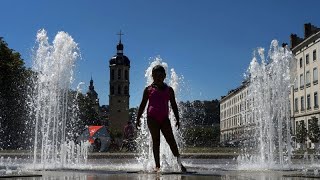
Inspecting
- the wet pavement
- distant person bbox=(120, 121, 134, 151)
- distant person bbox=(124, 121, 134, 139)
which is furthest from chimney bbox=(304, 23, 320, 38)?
the wet pavement

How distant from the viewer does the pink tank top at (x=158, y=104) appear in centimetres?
749

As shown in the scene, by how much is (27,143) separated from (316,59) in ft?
109

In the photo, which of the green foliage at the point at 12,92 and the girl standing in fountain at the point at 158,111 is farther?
the green foliage at the point at 12,92

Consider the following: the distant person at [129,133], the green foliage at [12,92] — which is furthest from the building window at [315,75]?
the distant person at [129,133]

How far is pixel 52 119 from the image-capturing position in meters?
17.4

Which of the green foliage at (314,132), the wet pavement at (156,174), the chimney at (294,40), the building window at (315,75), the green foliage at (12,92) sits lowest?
the wet pavement at (156,174)

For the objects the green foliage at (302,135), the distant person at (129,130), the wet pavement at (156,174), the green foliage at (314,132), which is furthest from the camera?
the green foliage at (302,135)

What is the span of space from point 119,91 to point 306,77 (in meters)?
63.3

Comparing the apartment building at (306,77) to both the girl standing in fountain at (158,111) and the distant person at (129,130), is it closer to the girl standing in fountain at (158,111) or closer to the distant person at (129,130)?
the distant person at (129,130)

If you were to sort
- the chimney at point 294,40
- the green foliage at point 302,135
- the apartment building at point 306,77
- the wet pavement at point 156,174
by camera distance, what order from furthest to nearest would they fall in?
the chimney at point 294,40 → the apartment building at point 306,77 → the green foliage at point 302,135 → the wet pavement at point 156,174

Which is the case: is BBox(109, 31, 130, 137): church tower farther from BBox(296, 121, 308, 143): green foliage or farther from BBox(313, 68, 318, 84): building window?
BBox(296, 121, 308, 143): green foliage

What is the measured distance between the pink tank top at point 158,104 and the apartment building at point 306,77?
1806 inches

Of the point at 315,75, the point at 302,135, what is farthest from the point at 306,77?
the point at 302,135

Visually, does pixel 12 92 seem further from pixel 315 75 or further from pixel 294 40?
pixel 294 40
